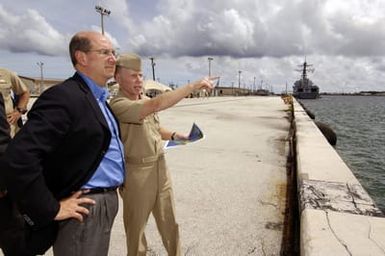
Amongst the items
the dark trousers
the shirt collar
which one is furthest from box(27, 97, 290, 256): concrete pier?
the shirt collar

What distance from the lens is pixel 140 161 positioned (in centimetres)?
276

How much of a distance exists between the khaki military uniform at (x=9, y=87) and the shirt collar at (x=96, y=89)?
7.86 feet

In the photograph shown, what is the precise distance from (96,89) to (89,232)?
0.82 m

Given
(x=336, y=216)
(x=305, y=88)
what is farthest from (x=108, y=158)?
(x=305, y=88)

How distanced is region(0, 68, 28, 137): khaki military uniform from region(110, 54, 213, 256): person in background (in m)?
2.00

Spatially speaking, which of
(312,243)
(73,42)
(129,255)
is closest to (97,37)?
(73,42)

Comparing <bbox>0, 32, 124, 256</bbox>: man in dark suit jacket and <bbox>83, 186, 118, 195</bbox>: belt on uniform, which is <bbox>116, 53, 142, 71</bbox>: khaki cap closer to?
<bbox>0, 32, 124, 256</bbox>: man in dark suit jacket

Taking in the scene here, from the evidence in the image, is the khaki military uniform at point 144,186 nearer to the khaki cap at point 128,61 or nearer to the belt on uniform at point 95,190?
the khaki cap at point 128,61

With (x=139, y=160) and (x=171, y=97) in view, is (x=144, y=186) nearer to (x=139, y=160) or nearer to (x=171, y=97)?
(x=139, y=160)

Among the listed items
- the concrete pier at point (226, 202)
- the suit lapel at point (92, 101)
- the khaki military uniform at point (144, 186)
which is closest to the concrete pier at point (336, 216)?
the concrete pier at point (226, 202)

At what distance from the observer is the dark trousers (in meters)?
1.88

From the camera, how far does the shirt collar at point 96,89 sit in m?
1.97

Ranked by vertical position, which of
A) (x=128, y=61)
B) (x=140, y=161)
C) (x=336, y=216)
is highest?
(x=128, y=61)

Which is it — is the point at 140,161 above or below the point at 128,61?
below
